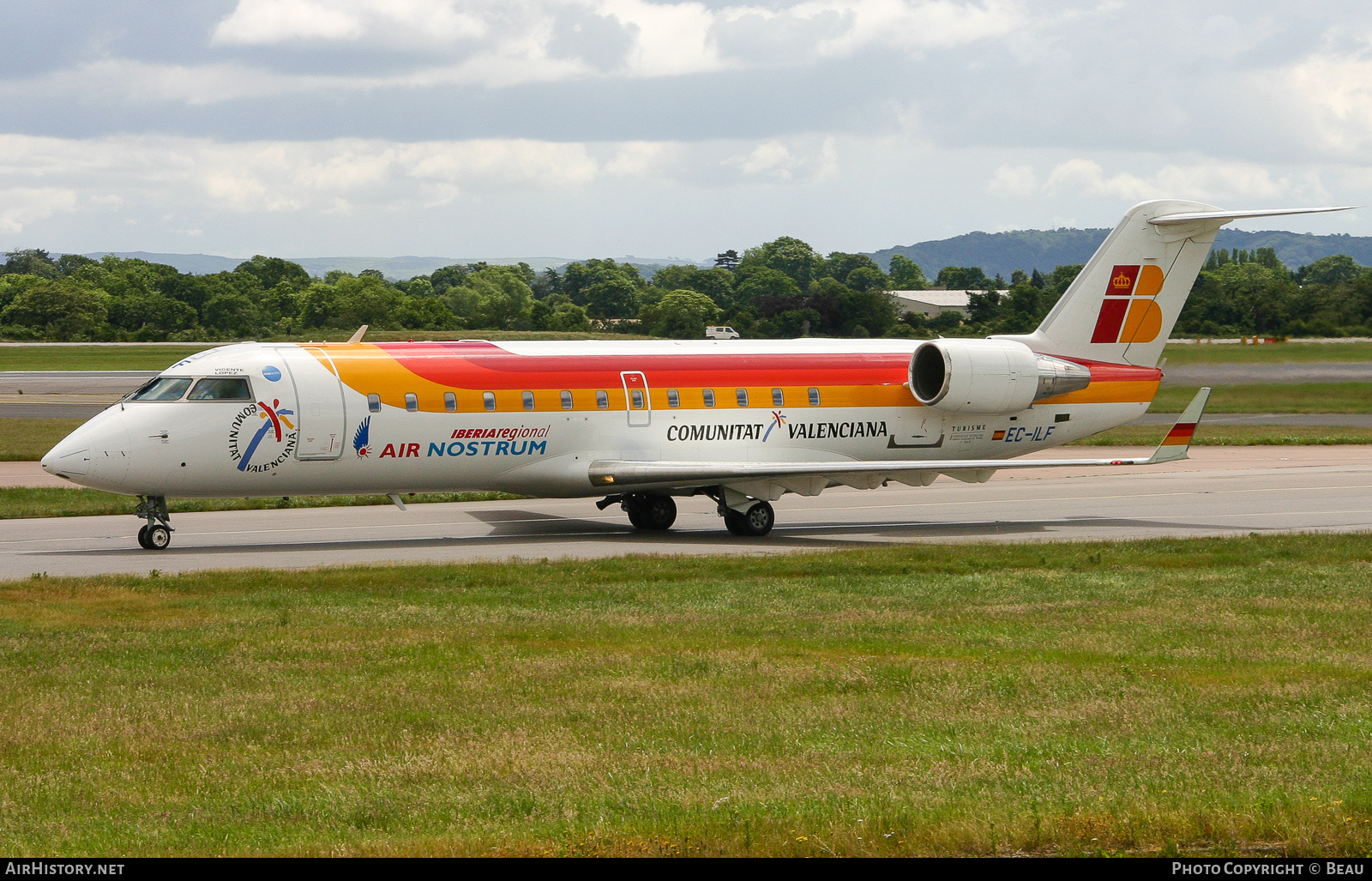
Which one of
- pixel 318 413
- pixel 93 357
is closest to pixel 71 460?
pixel 318 413

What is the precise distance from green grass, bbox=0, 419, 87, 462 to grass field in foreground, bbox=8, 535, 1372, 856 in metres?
23.4

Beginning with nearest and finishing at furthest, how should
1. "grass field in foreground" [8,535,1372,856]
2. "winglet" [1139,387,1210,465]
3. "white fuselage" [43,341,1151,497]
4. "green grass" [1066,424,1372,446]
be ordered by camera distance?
"grass field in foreground" [8,535,1372,856]
"white fuselage" [43,341,1151,497]
"winglet" [1139,387,1210,465]
"green grass" [1066,424,1372,446]

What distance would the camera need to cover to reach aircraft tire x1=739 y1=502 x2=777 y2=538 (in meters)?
25.9

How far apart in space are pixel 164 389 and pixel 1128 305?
18.2 meters

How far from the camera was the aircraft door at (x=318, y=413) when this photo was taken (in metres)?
23.4

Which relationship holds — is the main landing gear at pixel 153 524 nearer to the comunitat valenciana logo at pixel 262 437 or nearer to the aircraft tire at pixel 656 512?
the comunitat valenciana logo at pixel 262 437

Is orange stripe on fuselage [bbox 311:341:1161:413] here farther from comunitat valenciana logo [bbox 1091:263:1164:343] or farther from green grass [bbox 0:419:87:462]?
green grass [bbox 0:419:87:462]

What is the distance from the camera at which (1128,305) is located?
28.7 metres

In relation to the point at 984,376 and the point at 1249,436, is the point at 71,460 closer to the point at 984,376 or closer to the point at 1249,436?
the point at 984,376

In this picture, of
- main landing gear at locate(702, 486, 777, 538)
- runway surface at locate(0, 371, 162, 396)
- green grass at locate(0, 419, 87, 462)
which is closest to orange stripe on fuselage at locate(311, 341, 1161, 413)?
main landing gear at locate(702, 486, 777, 538)

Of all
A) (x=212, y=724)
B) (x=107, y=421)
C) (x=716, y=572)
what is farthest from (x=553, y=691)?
(x=107, y=421)

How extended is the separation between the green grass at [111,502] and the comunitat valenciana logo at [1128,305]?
41.2ft
